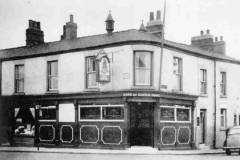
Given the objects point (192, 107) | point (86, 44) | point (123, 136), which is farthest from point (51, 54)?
point (192, 107)

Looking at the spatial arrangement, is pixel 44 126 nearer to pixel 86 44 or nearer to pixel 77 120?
pixel 77 120

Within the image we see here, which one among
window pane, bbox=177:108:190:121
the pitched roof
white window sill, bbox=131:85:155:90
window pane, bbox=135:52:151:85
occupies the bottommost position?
window pane, bbox=177:108:190:121

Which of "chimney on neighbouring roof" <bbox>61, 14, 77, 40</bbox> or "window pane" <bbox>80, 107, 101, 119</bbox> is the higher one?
"chimney on neighbouring roof" <bbox>61, 14, 77, 40</bbox>

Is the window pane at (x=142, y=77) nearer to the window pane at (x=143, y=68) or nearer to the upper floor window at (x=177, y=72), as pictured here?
the window pane at (x=143, y=68)

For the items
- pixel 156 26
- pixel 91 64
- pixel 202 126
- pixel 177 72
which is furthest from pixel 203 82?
pixel 91 64

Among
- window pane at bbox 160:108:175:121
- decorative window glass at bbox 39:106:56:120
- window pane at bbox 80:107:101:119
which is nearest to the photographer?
window pane at bbox 160:108:175:121

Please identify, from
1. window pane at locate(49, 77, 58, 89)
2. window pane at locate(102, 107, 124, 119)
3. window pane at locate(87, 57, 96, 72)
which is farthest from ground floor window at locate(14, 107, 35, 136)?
window pane at locate(102, 107, 124, 119)

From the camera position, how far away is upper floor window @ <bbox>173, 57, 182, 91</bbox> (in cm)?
2378

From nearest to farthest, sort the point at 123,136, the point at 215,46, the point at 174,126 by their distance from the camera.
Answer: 1. the point at 123,136
2. the point at 174,126
3. the point at 215,46

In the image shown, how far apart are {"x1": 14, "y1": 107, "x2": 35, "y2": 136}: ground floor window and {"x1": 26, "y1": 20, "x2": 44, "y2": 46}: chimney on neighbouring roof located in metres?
4.55

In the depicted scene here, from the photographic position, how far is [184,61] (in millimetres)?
24438

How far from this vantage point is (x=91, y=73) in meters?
23.0

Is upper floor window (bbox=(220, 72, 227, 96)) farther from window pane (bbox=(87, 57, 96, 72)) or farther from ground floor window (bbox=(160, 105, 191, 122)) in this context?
window pane (bbox=(87, 57, 96, 72))

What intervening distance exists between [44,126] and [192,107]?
8.15 m
